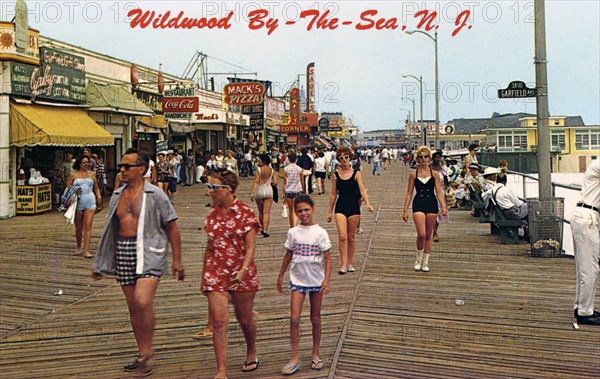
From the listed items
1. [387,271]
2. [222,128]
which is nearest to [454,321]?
[387,271]

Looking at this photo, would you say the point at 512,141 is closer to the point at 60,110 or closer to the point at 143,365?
the point at 60,110

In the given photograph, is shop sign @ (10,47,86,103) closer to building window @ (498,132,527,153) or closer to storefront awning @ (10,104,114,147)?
storefront awning @ (10,104,114,147)

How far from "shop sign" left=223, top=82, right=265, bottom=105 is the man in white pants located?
27.7 metres

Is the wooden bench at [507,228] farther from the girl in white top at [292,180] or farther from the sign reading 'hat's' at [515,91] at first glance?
the girl in white top at [292,180]

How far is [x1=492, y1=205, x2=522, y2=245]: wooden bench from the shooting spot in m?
11.2

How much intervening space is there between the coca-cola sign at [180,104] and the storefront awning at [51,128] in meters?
6.45

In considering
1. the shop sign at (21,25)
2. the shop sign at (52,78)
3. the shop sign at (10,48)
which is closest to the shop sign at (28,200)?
the shop sign at (52,78)

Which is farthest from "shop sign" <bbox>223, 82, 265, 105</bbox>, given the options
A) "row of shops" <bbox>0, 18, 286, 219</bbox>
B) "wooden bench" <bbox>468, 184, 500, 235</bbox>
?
"wooden bench" <bbox>468, 184, 500, 235</bbox>

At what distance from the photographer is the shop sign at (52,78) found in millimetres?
17125

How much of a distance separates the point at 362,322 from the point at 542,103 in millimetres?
5807

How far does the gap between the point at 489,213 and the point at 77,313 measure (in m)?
7.78

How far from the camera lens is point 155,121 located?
2842cm

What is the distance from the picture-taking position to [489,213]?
12.1 meters

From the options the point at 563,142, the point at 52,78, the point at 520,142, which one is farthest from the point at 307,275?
the point at 520,142
